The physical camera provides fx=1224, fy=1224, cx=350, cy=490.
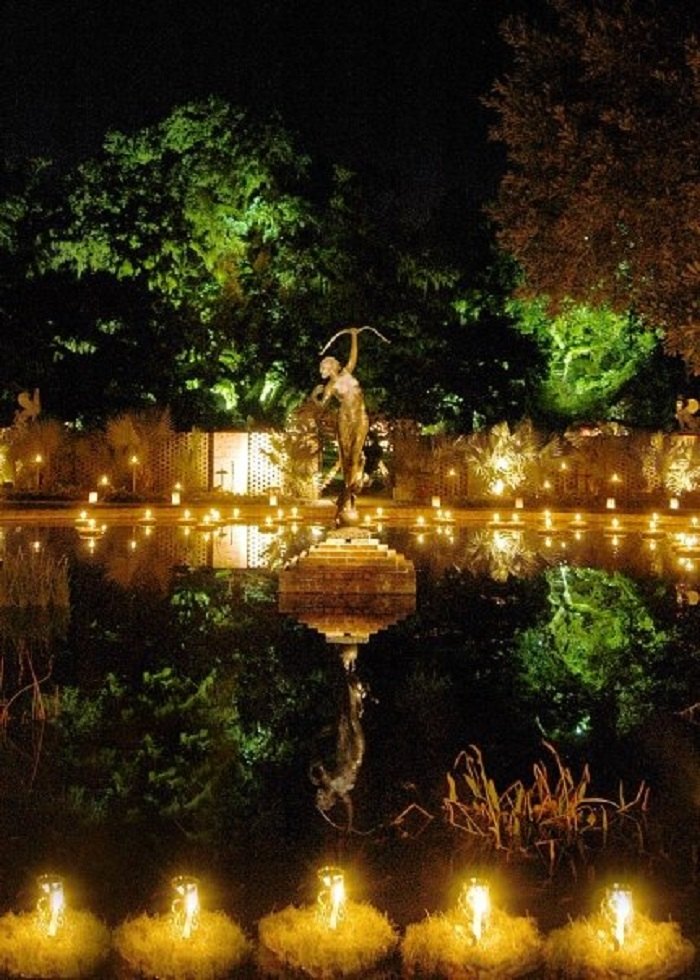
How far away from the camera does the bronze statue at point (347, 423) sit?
14.4m

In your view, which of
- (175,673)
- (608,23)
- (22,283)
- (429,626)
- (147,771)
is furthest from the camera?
(22,283)

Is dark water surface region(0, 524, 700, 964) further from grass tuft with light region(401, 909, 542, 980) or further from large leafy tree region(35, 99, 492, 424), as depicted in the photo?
large leafy tree region(35, 99, 492, 424)

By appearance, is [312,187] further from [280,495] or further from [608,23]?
[608,23]

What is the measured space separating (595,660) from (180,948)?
651cm

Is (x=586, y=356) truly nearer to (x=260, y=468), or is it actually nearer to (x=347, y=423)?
(x=260, y=468)

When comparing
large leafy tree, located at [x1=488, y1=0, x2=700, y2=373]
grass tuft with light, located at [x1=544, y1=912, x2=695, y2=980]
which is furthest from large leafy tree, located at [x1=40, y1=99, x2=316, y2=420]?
grass tuft with light, located at [x1=544, y1=912, x2=695, y2=980]

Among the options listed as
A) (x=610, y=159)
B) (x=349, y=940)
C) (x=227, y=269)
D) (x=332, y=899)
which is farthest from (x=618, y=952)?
(x=227, y=269)

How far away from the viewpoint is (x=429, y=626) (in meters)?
12.1

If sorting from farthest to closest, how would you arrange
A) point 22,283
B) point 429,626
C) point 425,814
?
point 22,283 < point 429,626 < point 425,814

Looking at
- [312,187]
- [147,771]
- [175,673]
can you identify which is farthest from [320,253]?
[147,771]

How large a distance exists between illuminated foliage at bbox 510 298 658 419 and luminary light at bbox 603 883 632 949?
3072 cm

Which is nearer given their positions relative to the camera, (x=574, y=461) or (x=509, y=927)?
(x=509, y=927)

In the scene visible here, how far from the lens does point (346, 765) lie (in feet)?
24.5

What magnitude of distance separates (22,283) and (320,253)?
25.1ft
